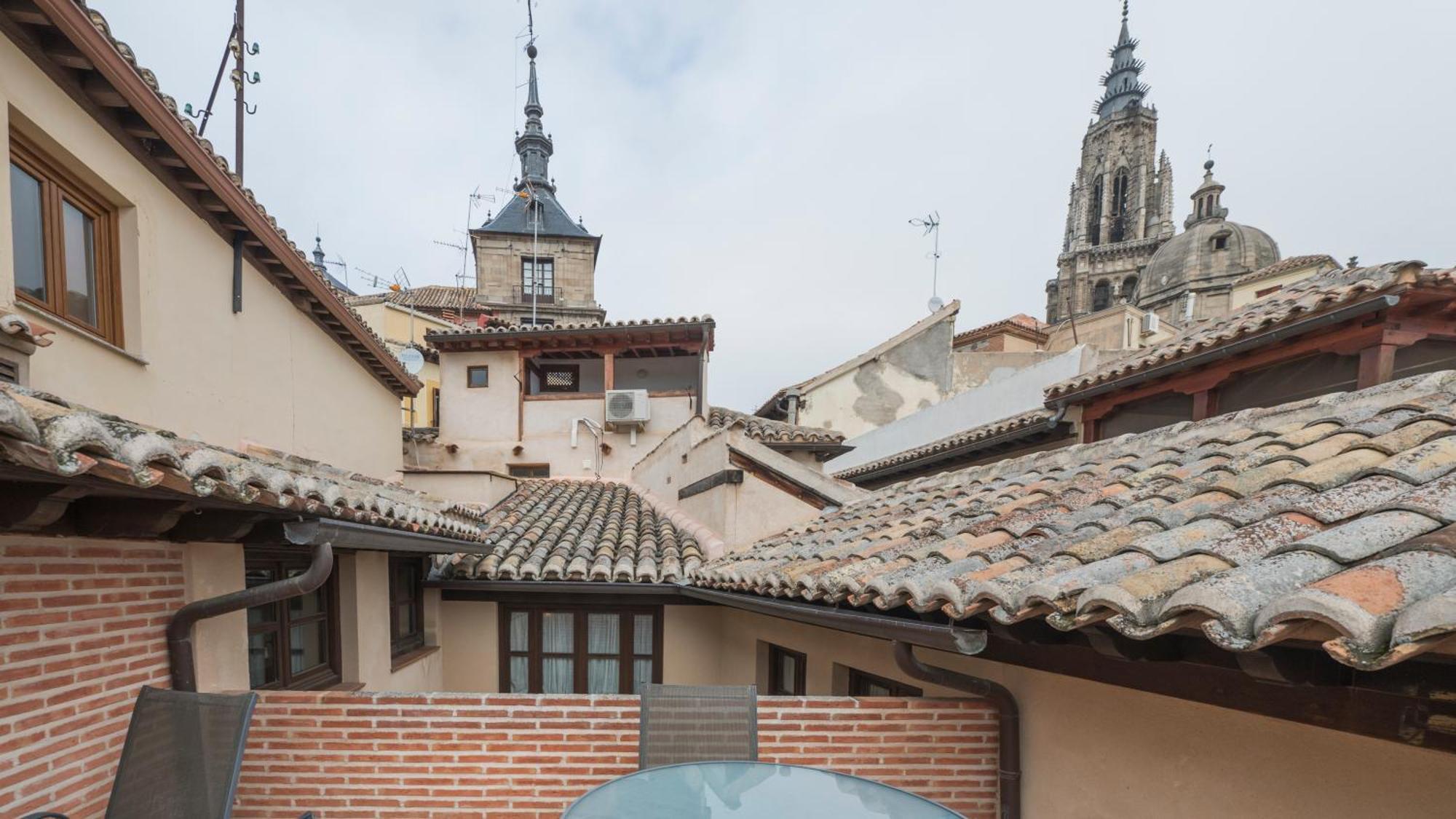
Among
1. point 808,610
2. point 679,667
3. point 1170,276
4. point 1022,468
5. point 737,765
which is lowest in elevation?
point 679,667

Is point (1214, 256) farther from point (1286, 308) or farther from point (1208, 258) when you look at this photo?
point (1286, 308)

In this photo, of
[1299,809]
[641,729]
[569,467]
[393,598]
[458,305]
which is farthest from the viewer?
[458,305]

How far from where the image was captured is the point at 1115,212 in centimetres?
3553

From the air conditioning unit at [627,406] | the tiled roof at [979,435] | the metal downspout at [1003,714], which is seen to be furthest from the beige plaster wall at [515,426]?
the metal downspout at [1003,714]

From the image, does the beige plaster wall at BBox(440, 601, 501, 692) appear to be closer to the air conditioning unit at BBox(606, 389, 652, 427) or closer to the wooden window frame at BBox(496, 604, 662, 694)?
the wooden window frame at BBox(496, 604, 662, 694)

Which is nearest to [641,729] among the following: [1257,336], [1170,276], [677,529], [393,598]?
[393,598]

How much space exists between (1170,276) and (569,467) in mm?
32488

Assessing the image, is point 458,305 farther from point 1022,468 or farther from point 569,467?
point 1022,468

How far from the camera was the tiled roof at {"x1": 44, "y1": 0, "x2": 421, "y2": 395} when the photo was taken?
3359 millimetres

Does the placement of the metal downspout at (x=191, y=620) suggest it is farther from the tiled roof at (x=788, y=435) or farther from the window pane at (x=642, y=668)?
the tiled roof at (x=788, y=435)

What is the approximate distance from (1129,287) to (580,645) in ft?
135

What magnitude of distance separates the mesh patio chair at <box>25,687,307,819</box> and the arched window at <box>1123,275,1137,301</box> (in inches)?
1666

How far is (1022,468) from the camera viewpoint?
4.21 meters

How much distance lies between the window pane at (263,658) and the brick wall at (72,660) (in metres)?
0.73
